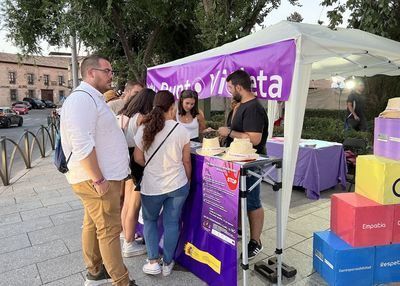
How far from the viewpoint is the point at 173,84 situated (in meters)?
4.89

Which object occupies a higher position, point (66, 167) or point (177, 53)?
point (177, 53)

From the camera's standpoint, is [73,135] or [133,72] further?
[133,72]

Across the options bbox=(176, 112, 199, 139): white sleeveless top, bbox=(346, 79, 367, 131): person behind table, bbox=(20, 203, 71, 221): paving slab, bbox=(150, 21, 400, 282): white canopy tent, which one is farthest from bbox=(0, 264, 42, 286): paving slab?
bbox=(346, 79, 367, 131): person behind table

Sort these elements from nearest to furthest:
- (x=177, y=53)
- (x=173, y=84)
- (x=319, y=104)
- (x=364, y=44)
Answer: (x=364, y=44)
(x=173, y=84)
(x=177, y=53)
(x=319, y=104)

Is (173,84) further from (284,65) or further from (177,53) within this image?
(177,53)

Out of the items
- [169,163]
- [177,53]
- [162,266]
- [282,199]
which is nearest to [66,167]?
[169,163]

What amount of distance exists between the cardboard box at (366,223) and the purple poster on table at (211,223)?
3.29ft

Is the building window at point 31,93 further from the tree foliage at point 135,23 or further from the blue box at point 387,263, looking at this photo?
the blue box at point 387,263

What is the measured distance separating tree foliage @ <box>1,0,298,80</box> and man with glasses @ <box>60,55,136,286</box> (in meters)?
5.41

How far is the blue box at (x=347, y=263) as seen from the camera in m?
2.61

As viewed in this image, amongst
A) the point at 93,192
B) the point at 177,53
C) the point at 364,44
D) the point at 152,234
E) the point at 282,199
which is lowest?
the point at 152,234

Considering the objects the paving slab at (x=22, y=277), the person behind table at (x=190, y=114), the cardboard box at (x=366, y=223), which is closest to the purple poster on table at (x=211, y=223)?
the cardboard box at (x=366, y=223)

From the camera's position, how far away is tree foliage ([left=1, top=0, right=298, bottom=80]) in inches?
304

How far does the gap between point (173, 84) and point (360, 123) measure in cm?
484
